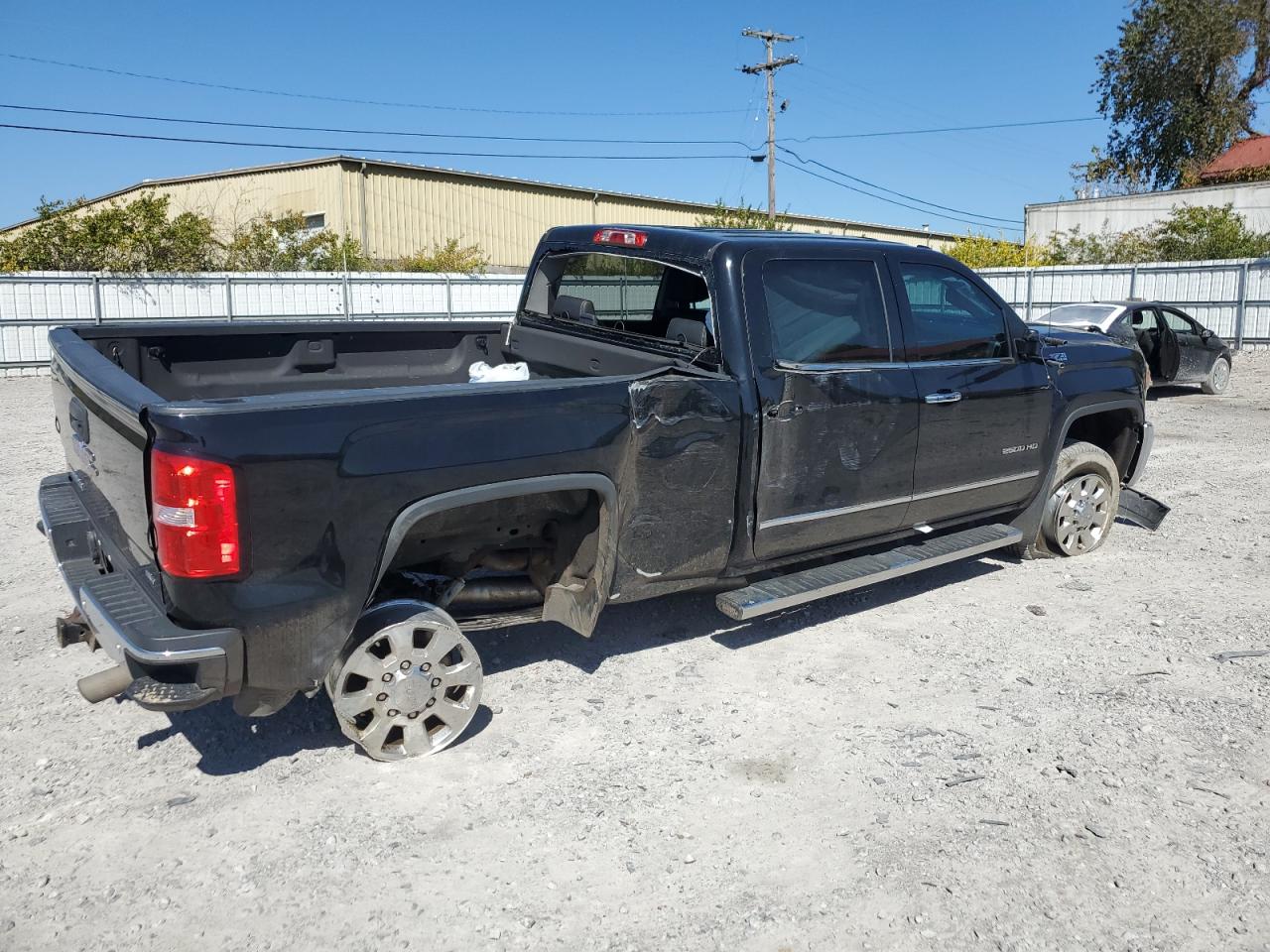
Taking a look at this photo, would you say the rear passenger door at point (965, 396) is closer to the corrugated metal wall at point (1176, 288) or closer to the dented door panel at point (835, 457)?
the dented door panel at point (835, 457)

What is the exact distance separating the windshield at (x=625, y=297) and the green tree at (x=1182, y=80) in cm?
4432

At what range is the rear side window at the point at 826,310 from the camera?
432 cm

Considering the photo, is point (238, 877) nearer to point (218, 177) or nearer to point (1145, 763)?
point (1145, 763)

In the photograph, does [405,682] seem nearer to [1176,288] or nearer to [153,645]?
[153,645]

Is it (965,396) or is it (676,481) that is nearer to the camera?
(676,481)

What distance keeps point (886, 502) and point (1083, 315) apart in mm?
10789

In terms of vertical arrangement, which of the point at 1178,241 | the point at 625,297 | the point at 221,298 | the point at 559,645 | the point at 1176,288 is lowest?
the point at 559,645

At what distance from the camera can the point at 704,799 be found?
3.38 meters

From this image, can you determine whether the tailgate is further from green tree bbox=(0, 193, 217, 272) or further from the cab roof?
green tree bbox=(0, 193, 217, 272)

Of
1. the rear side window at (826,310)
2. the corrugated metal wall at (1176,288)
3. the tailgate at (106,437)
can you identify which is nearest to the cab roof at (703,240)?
the rear side window at (826,310)

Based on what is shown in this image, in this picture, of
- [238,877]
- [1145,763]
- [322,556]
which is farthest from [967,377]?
[238,877]

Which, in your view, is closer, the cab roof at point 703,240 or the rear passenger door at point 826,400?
the rear passenger door at point 826,400

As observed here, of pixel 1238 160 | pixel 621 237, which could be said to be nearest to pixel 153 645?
pixel 621 237

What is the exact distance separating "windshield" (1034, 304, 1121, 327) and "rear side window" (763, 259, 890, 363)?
10.0m
